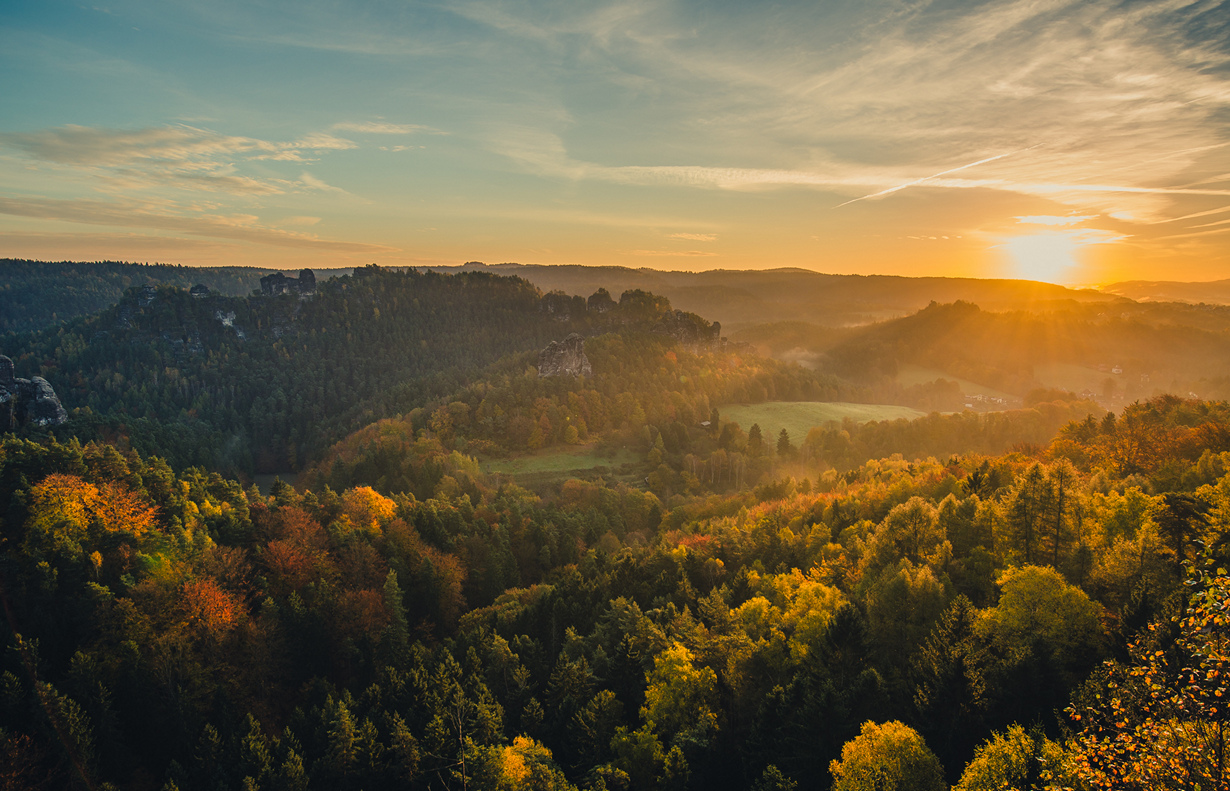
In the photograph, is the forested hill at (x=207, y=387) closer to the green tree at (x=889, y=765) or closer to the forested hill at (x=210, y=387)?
the forested hill at (x=210, y=387)

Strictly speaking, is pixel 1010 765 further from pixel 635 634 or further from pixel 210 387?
pixel 210 387

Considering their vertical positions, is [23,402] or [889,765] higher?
[23,402]

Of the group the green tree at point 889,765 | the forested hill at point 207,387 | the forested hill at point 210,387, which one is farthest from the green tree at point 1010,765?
the forested hill at point 207,387

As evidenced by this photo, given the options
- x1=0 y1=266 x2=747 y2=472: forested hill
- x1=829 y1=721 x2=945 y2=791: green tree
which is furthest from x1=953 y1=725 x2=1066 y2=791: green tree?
x1=0 y1=266 x2=747 y2=472: forested hill

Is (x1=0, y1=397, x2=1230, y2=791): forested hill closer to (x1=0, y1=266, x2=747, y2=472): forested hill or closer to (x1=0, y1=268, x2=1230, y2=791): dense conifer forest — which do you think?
(x1=0, y1=268, x2=1230, y2=791): dense conifer forest

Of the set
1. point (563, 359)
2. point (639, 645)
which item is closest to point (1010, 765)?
point (639, 645)

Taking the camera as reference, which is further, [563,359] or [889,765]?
[563,359]

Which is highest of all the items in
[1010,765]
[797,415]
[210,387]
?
[1010,765]
